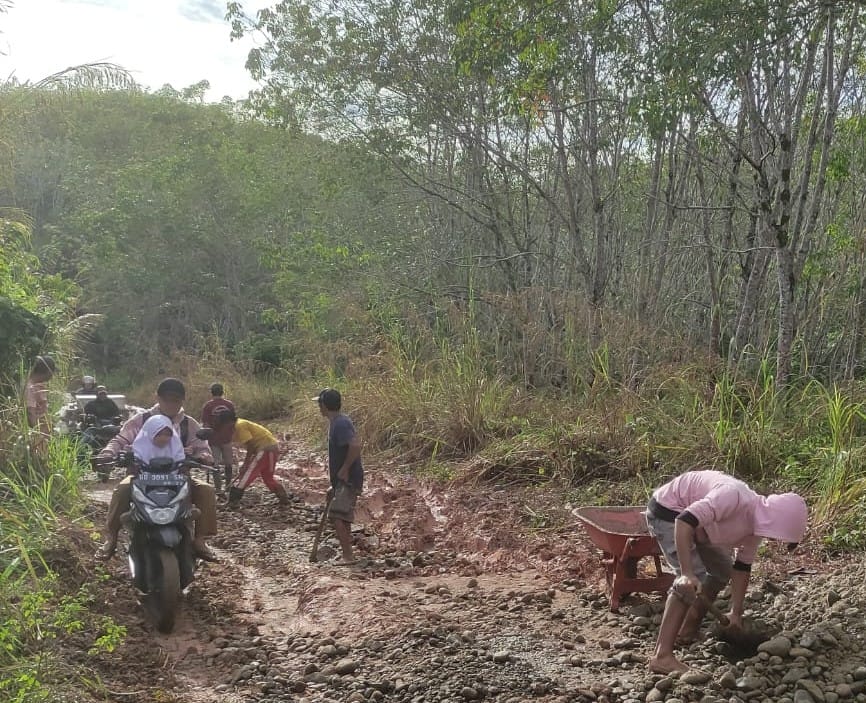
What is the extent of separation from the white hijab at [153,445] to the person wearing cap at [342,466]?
1562mm

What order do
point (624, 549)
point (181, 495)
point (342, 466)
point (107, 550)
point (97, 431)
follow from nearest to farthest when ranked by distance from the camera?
point (624, 549) → point (181, 495) → point (107, 550) → point (342, 466) → point (97, 431)

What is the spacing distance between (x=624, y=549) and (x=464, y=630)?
1061mm

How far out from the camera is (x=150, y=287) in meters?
25.4

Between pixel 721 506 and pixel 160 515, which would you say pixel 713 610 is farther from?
pixel 160 515

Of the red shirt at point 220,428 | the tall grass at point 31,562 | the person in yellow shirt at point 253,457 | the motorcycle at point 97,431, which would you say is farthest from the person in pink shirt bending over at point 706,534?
the motorcycle at point 97,431

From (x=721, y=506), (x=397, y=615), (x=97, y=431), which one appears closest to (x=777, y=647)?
(x=721, y=506)

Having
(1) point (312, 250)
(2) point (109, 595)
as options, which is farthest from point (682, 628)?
(1) point (312, 250)

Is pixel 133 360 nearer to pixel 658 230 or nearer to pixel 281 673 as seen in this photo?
pixel 658 230

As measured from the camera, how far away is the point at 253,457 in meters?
9.23

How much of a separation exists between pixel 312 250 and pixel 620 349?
31.9 ft

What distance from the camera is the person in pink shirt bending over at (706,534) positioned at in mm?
3832

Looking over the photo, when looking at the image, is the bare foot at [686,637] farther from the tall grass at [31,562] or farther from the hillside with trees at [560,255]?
the tall grass at [31,562]

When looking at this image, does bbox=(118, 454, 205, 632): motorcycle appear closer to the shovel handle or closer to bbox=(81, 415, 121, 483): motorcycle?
the shovel handle

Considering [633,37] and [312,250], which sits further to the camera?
[312,250]
